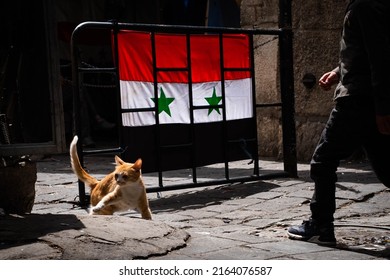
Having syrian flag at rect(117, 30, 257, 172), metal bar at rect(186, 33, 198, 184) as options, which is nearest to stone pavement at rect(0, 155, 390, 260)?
metal bar at rect(186, 33, 198, 184)

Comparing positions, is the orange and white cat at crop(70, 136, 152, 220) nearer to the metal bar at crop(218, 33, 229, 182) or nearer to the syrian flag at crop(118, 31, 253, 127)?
the syrian flag at crop(118, 31, 253, 127)

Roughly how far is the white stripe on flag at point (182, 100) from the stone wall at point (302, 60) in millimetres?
1207

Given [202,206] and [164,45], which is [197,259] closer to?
[202,206]

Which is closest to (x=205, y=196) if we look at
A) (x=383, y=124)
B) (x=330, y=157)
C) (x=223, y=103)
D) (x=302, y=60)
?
(x=223, y=103)

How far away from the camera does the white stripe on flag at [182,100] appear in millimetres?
5930

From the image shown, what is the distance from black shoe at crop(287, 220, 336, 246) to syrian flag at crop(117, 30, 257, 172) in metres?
1.98

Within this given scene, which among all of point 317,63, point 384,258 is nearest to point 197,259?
point 384,258

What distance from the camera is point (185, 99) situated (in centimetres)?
627

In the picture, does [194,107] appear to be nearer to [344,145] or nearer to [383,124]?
[344,145]

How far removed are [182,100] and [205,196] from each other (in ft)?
2.51

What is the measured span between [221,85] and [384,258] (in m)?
2.94

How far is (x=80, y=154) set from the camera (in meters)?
5.75

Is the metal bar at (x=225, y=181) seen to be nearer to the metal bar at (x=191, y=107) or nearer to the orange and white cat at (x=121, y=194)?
the metal bar at (x=191, y=107)

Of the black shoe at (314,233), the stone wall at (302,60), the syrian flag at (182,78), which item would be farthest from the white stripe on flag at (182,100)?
the black shoe at (314,233)
